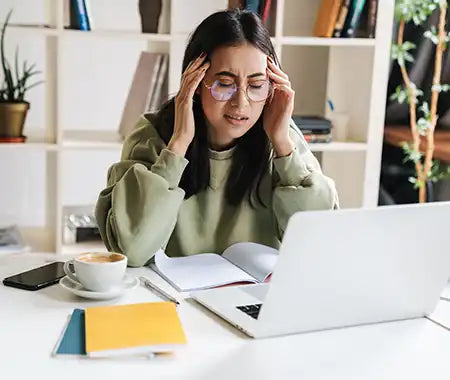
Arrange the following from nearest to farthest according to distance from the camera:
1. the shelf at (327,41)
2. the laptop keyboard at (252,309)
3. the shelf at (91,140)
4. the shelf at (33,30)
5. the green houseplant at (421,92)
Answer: the laptop keyboard at (252,309) → the shelf at (33,30) → the shelf at (91,140) → the shelf at (327,41) → the green houseplant at (421,92)

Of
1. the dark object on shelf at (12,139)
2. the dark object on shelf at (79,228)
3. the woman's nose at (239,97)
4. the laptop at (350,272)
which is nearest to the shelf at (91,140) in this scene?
the dark object on shelf at (12,139)

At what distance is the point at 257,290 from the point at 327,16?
1.74 meters

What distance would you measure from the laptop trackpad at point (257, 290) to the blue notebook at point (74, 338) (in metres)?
0.32

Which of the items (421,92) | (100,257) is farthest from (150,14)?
(100,257)

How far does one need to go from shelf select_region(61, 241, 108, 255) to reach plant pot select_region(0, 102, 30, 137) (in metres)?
0.46

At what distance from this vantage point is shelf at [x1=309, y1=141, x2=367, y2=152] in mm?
2985

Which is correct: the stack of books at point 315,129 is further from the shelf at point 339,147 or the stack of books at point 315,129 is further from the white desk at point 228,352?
the white desk at point 228,352

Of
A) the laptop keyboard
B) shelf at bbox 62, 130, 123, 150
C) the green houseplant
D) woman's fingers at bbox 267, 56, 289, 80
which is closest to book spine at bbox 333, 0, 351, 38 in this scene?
the green houseplant

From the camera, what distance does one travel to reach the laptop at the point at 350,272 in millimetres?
1210

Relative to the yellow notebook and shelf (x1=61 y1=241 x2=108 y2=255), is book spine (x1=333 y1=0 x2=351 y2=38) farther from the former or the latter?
the yellow notebook

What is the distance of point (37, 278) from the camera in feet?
4.97

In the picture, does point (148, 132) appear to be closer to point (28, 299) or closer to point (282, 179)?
point (282, 179)

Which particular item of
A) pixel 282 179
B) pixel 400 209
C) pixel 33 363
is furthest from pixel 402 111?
pixel 33 363

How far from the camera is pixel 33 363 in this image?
1.14 metres
